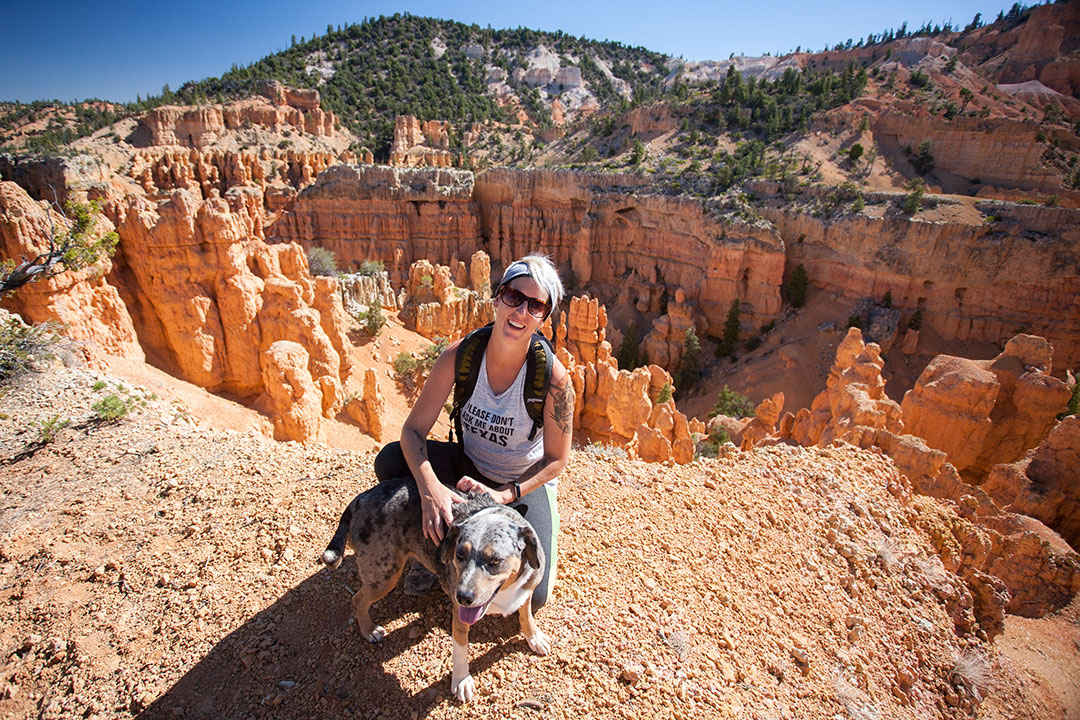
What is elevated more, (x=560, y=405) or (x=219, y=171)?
(x=219, y=171)

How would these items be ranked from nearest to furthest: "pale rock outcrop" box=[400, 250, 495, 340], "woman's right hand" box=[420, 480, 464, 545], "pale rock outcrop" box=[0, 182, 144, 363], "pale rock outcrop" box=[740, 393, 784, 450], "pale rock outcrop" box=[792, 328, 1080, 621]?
"woman's right hand" box=[420, 480, 464, 545]
"pale rock outcrop" box=[792, 328, 1080, 621]
"pale rock outcrop" box=[0, 182, 144, 363]
"pale rock outcrop" box=[740, 393, 784, 450]
"pale rock outcrop" box=[400, 250, 495, 340]

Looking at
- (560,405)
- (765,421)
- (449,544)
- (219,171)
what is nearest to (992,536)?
(765,421)

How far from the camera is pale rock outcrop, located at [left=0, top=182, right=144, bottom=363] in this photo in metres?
8.70

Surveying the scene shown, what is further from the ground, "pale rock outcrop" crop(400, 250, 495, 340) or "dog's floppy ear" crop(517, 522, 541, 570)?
"dog's floppy ear" crop(517, 522, 541, 570)

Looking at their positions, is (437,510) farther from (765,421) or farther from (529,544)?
(765,421)

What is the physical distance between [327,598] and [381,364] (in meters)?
15.0

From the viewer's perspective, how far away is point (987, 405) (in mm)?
10734

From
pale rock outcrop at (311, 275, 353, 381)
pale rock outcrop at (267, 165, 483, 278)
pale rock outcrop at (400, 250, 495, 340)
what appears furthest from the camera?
pale rock outcrop at (267, 165, 483, 278)

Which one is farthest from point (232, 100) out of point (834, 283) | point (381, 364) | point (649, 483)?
point (649, 483)

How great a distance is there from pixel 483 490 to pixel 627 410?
548 inches

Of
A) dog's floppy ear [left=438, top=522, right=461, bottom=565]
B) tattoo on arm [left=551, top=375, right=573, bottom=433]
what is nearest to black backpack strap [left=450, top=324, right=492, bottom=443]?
tattoo on arm [left=551, top=375, right=573, bottom=433]

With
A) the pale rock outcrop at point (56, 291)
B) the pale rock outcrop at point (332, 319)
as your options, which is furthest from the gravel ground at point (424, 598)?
the pale rock outcrop at point (332, 319)

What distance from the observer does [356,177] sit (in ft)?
113

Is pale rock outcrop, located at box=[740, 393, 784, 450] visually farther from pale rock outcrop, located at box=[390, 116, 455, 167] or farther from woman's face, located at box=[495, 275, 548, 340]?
pale rock outcrop, located at box=[390, 116, 455, 167]
